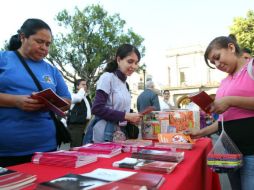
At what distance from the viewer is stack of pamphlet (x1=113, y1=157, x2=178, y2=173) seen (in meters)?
1.07

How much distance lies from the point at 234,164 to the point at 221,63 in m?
0.63

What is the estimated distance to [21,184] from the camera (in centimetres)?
88

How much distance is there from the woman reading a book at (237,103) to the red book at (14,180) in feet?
3.44

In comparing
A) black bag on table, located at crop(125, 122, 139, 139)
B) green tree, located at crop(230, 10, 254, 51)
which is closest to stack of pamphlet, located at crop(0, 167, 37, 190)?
black bag on table, located at crop(125, 122, 139, 139)

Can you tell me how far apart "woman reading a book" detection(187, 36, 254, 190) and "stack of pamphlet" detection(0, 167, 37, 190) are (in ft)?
3.44

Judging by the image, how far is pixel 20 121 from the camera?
1489 millimetres

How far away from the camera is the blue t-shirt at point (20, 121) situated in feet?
4.82

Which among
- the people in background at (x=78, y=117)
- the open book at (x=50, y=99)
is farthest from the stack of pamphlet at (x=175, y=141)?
the people in background at (x=78, y=117)

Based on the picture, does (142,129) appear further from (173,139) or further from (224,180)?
(224,180)

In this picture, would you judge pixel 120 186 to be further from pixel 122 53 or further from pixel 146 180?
pixel 122 53

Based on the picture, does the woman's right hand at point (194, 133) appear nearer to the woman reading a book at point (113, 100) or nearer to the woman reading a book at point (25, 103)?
the woman reading a book at point (113, 100)

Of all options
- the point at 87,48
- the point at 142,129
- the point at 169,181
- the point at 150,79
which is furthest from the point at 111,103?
the point at 87,48

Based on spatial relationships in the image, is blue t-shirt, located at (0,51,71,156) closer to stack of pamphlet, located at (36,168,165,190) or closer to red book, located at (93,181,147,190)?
stack of pamphlet, located at (36,168,165,190)

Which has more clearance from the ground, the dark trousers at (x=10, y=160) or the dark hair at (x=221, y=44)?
the dark hair at (x=221, y=44)
